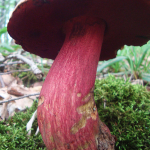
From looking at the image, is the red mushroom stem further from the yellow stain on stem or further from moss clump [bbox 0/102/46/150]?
moss clump [bbox 0/102/46/150]

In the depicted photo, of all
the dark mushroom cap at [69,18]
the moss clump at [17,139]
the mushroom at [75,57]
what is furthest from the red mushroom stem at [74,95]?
the moss clump at [17,139]

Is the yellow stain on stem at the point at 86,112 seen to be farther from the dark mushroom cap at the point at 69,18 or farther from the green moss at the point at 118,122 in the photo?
the dark mushroom cap at the point at 69,18

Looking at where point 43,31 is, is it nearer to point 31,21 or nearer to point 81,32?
point 31,21

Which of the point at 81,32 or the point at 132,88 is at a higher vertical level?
the point at 81,32

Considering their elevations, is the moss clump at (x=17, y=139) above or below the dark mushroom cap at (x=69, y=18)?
below

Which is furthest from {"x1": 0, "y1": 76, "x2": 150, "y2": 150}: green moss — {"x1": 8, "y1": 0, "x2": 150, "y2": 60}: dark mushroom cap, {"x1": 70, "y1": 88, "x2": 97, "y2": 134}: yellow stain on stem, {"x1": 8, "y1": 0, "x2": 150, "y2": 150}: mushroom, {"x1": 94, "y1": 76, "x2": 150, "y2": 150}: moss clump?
{"x1": 8, "y1": 0, "x2": 150, "y2": 60}: dark mushroom cap

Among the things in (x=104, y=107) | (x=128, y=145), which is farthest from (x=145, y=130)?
(x=104, y=107)
